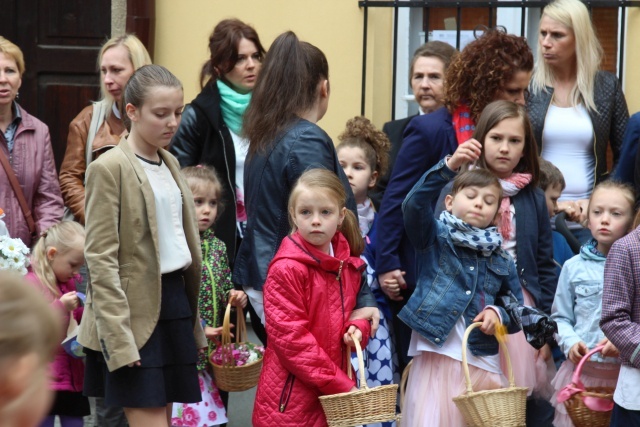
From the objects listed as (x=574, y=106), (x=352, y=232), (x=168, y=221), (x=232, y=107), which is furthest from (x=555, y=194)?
(x=168, y=221)

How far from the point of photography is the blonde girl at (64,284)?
17.4 ft

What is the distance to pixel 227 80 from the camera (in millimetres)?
6211

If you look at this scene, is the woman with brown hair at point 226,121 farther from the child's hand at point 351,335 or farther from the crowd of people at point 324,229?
the child's hand at point 351,335

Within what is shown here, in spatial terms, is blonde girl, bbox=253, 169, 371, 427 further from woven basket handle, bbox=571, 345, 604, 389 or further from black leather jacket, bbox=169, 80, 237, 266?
black leather jacket, bbox=169, 80, 237, 266

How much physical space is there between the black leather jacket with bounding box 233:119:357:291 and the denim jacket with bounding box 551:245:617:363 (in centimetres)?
122

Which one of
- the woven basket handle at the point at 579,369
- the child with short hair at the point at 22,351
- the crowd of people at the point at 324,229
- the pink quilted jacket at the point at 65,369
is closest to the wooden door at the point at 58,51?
the crowd of people at the point at 324,229

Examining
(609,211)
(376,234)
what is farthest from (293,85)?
(609,211)

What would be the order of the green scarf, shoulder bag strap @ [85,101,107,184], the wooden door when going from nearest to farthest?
the green scarf, shoulder bag strap @ [85,101,107,184], the wooden door

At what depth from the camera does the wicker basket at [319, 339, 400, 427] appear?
4434mm

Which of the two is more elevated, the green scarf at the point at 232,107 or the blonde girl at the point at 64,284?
the green scarf at the point at 232,107

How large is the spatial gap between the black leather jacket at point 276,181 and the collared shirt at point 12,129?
1712 mm

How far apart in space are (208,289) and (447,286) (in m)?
1.17

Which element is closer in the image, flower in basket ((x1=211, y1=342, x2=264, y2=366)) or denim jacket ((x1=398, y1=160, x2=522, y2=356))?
denim jacket ((x1=398, y1=160, x2=522, y2=356))

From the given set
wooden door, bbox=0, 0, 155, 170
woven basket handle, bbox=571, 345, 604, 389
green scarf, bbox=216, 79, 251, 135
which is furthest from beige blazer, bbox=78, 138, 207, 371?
wooden door, bbox=0, 0, 155, 170
